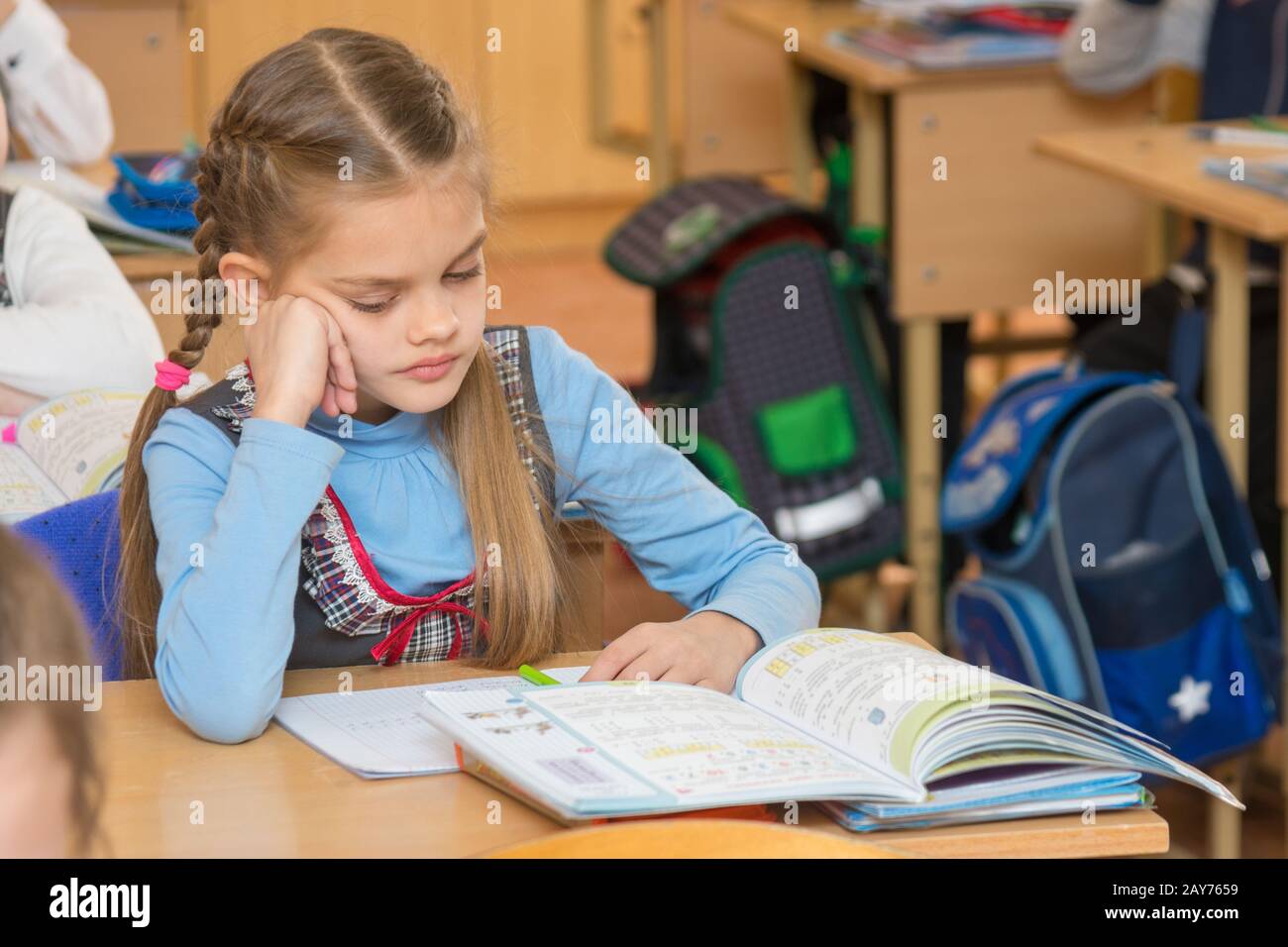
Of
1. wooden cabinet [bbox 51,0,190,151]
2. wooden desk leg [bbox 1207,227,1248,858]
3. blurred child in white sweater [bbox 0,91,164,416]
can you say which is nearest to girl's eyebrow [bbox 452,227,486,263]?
blurred child in white sweater [bbox 0,91,164,416]

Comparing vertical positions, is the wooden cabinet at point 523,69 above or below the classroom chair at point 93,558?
above

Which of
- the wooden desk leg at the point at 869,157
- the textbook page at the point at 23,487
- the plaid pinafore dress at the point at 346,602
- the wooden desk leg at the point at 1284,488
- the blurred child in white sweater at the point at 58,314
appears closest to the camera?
the plaid pinafore dress at the point at 346,602

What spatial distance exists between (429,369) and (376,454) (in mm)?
119

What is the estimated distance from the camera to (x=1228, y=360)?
85.7 inches


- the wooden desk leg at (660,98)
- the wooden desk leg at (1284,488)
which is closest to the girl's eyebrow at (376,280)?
the wooden desk leg at (1284,488)

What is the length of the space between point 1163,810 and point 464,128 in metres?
1.52

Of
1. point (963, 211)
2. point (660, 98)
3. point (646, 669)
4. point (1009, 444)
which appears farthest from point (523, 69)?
point (646, 669)

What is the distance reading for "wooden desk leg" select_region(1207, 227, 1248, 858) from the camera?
210 cm

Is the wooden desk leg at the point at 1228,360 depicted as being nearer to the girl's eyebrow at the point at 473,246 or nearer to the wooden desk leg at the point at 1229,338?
the wooden desk leg at the point at 1229,338

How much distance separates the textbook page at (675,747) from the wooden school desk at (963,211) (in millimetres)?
1924

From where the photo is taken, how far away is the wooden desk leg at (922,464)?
2.83 meters

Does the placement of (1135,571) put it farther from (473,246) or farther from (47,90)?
(47,90)

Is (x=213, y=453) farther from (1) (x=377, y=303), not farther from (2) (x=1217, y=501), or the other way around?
(2) (x=1217, y=501)
